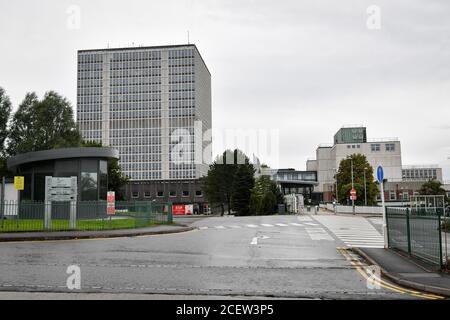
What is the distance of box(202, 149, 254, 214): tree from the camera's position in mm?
88312

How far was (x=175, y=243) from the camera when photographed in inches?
713

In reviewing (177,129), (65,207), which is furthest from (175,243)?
(177,129)


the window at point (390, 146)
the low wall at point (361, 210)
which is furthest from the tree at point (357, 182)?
the window at point (390, 146)

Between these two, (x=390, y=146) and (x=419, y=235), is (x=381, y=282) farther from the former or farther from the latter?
(x=390, y=146)

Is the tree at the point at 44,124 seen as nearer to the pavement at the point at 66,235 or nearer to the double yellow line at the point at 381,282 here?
the pavement at the point at 66,235

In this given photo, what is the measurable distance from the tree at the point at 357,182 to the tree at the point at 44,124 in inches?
1792

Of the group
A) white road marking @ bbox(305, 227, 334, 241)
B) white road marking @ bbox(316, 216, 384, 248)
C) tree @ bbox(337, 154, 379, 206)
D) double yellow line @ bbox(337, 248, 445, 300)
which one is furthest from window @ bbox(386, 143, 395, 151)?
double yellow line @ bbox(337, 248, 445, 300)

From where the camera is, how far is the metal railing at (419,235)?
37.1ft

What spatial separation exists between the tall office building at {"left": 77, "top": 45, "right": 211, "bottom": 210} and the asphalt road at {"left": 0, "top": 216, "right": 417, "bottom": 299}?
127 meters

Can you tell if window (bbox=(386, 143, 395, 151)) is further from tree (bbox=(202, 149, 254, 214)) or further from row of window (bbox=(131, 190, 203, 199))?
row of window (bbox=(131, 190, 203, 199))

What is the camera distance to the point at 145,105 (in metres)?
147

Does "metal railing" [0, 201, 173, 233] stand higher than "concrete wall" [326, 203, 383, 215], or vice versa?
"metal railing" [0, 201, 173, 233]
